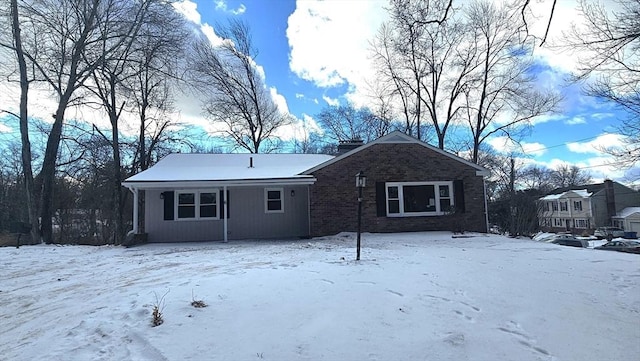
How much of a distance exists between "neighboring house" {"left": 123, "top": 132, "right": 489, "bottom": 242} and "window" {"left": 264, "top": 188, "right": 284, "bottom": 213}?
4cm

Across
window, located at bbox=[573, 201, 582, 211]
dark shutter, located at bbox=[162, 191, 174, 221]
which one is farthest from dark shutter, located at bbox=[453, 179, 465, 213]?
window, located at bbox=[573, 201, 582, 211]

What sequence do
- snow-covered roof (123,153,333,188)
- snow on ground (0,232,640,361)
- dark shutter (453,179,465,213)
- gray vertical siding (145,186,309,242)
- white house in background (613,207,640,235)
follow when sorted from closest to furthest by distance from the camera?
snow on ground (0,232,640,361) < snow-covered roof (123,153,333,188) < gray vertical siding (145,186,309,242) < dark shutter (453,179,465,213) < white house in background (613,207,640,235)

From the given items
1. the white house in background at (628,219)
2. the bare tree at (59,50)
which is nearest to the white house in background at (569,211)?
the white house in background at (628,219)

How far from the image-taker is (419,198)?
49.6 feet

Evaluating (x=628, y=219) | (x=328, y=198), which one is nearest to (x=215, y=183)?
(x=328, y=198)

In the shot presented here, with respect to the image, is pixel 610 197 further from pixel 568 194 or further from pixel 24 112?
pixel 24 112

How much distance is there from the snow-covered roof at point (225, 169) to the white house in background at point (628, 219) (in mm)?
42994

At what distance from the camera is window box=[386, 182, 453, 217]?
49.0 feet

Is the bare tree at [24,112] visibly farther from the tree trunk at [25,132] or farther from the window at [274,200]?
the window at [274,200]

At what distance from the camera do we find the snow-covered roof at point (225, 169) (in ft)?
45.1

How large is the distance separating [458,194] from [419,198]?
5.52 ft

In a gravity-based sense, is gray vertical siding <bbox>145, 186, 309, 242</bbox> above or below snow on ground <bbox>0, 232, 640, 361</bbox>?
above

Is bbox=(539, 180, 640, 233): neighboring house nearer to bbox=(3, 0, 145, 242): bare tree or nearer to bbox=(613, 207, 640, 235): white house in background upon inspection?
bbox=(613, 207, 640, 235): white house in background

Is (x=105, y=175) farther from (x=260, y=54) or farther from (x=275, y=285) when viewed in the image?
(x=275, y=285)
